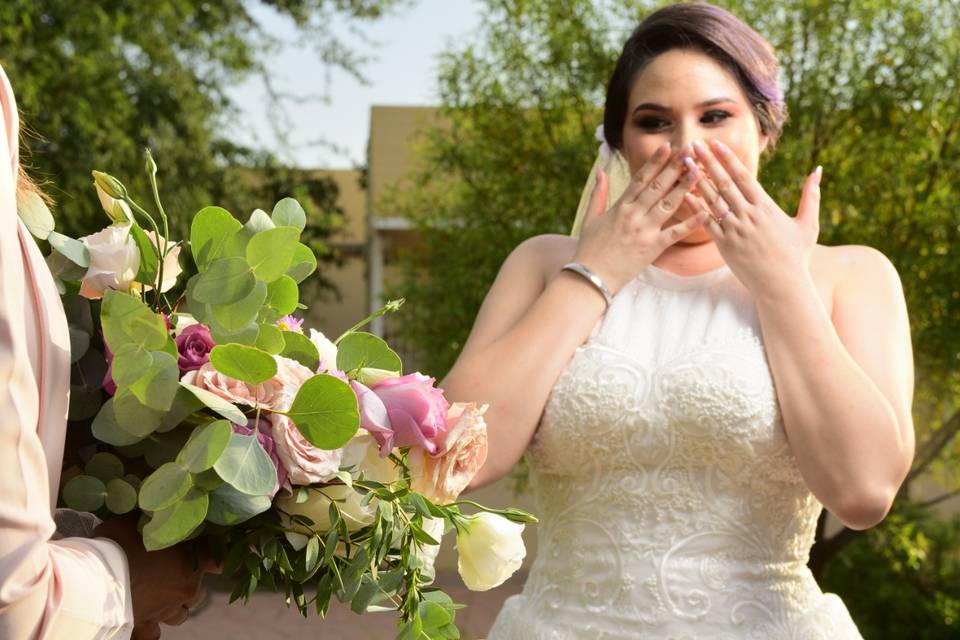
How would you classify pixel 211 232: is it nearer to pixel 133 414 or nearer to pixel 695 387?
pixel 133 414

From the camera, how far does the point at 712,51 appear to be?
111 inches

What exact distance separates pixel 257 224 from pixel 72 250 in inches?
8.6

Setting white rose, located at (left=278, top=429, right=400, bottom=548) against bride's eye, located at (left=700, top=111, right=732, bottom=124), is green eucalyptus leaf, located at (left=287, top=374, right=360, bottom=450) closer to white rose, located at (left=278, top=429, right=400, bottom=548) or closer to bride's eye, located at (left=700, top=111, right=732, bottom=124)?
white rose, located at (left=278, top=429, right=400, bottom=548)

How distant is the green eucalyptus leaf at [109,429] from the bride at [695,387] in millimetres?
1259

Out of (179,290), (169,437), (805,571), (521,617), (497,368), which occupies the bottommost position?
(521,617)

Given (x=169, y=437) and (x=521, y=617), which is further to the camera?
(x=521, y=617)

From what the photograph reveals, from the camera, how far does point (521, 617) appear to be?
273 cm

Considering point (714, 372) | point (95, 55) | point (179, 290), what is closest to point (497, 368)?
point (714, 372)

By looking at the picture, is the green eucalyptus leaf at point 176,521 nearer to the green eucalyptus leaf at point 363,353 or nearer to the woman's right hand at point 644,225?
the green eucalyptus leaf at point 363,353

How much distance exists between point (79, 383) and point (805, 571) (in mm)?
1788

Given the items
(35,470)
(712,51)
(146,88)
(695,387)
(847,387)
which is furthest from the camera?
(146,88)

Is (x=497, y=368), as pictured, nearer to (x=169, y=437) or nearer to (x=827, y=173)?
(x=169, y=437)

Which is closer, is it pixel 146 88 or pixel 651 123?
pixel 651 123

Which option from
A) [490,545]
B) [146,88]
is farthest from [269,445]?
[146,88]
